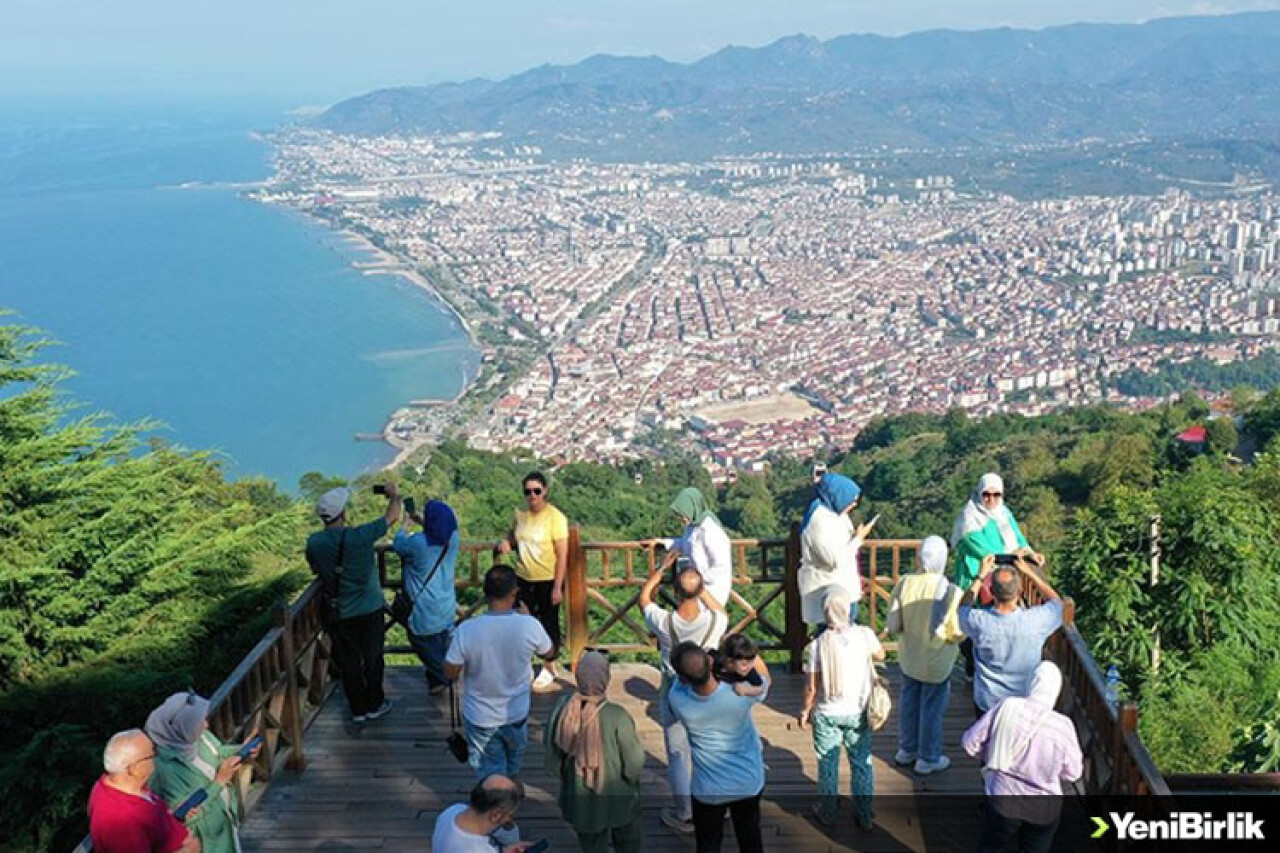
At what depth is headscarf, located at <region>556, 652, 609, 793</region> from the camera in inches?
154

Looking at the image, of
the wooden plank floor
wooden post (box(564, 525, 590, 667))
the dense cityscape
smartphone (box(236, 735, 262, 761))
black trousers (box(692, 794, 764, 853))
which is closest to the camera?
smartphone (box(236, 735, 262, 761))

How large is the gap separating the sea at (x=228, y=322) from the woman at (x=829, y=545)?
31.1 m

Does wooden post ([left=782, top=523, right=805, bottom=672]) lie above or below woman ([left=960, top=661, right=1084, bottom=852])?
below

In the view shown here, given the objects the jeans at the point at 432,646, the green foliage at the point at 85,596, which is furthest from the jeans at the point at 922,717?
the green foliage at the point at 85,596

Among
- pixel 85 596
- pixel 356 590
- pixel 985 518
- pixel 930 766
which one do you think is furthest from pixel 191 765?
pixel 85 596

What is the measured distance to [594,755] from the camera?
13.1ft

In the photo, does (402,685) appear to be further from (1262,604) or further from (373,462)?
(373,462)

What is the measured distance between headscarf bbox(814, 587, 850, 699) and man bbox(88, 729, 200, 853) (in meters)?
2.45

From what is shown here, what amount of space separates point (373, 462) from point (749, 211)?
88193mm

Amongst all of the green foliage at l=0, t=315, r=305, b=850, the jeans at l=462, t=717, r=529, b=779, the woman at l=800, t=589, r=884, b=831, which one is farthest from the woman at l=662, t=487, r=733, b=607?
the green foliage at l=0, t=315, r=305, b=850

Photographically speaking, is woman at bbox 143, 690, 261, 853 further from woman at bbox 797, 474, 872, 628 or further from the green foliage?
the green foliage

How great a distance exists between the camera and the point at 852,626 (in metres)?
4.52

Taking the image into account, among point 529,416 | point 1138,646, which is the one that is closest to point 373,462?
point 529,416

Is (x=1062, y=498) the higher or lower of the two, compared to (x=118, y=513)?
lower
